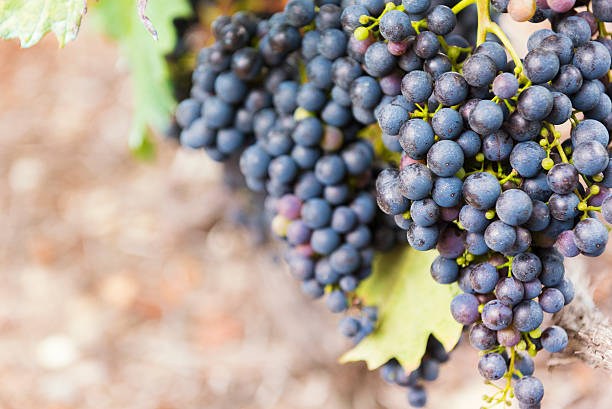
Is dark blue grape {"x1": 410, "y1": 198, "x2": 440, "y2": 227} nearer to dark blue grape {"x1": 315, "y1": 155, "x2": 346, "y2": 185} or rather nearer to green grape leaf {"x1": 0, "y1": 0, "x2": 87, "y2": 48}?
dark blue grape {"x1": 315, "y1": 155, "x2": 346, "y2": 185}

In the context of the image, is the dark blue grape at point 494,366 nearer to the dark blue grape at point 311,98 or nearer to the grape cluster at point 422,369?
the grape cluster at point 422,369

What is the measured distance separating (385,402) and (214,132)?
0.96m

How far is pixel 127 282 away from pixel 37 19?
53.6 inches

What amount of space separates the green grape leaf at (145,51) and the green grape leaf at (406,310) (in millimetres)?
452

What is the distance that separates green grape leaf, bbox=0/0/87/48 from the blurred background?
2.04ft

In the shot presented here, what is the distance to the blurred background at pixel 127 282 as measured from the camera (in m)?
1.47

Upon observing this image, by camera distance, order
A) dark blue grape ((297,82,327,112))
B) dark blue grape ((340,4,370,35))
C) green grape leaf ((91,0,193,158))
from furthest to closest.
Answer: green grape leaf ((91,0,193,158)) → dark blue grape ((297,82,327,112)) → dark blue grape ((340,4,370,35))

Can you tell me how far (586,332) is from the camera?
585 mm

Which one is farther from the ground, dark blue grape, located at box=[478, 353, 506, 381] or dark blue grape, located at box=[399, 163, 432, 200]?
dark blue grape, located at box=[399, 163, 432, 200]

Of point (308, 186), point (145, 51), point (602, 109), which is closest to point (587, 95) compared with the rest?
point (602, 109)

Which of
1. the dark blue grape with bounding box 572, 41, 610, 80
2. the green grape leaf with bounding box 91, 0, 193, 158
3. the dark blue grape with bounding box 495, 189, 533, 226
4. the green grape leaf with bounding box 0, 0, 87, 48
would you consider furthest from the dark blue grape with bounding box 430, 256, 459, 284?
the green grape leaf with bounding box 91, 0, 193, 158

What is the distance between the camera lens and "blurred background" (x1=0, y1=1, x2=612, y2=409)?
1470 millimetres

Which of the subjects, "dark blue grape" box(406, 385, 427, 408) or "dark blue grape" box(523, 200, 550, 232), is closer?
"dark blue grape" box(523, 200, 550, 232)

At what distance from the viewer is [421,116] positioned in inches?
19.6
